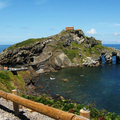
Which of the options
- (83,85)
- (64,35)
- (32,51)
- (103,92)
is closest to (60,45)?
(64,35)

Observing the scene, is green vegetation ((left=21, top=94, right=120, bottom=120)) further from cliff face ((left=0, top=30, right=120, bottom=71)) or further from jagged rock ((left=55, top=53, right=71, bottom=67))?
jagged rock ((left=55, top=53, right=71, bottom=67))

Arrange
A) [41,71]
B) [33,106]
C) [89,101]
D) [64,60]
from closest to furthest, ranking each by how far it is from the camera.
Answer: [33,106]
[89,101]
[41,71]
[64,60]

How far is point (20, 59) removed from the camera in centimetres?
10725

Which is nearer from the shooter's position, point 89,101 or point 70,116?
point 70,116

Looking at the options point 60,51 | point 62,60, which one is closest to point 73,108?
point 62,60

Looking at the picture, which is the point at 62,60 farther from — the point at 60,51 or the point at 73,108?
the point at 73,108

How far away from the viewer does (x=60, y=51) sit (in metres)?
97.4

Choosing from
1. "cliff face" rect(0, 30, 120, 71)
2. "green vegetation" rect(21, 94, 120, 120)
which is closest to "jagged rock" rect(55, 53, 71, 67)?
"cliff face" rect(0, 30, 120, 71)

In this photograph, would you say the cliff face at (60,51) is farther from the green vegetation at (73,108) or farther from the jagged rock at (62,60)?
the green vegetation at (73,108)

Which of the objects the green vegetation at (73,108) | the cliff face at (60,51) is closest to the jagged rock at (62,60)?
the cliff face at (60,51)

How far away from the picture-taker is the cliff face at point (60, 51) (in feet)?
305

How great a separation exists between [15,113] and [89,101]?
32.1m

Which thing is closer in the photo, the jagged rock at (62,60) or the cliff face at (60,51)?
the jagged rock at (62,60)

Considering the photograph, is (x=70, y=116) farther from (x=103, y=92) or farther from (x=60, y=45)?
(x=60, y=45)
